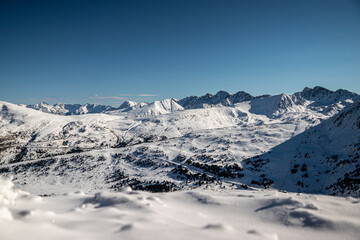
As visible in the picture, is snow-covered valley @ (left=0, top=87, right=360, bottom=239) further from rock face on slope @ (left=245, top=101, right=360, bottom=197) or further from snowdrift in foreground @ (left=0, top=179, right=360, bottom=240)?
rock face on slope @ (left=245, top=101, right=360, bottom=197)

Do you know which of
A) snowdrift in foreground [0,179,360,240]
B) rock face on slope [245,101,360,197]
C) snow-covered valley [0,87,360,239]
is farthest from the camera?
rock face on slope [245,101,360,197]

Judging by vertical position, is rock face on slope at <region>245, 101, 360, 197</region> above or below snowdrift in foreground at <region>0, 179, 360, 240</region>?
below

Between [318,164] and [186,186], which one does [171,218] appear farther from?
[318,164]

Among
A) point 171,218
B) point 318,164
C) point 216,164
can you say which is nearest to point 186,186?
point 216,164

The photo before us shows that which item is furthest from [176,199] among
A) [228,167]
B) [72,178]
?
[72,178]

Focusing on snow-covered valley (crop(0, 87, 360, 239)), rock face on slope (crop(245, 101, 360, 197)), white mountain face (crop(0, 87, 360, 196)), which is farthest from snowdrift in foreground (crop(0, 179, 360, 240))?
white mountain face (crop(0, 87, 360, 196))
